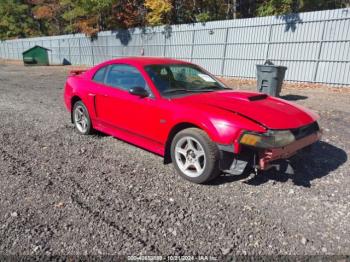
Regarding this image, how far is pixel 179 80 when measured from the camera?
171 inches

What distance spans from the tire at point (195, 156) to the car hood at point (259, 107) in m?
0.41

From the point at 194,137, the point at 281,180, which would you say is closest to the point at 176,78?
the point at 194,137

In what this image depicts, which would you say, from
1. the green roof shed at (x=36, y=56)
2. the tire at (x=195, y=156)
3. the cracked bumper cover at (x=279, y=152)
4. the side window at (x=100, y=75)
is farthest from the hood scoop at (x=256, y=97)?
the green roof shed at (x=36, y=56)

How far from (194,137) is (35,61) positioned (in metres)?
29.2

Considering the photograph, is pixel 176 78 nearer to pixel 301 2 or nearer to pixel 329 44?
pixel 329 44

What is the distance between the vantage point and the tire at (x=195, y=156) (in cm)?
335

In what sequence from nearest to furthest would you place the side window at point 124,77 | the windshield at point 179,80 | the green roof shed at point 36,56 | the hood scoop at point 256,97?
1. the hood scoop at point 256,97
2. the windshield at point 179,80
3. the side window at point 124,77
4. the green roof shed at point 36,56

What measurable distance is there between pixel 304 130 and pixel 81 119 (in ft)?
13.1

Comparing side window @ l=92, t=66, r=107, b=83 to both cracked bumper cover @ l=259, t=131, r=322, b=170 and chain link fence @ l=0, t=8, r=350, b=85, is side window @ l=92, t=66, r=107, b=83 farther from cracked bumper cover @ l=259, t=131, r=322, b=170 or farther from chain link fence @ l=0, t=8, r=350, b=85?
chain link fence @ l=0, t=8, r=350, b=85

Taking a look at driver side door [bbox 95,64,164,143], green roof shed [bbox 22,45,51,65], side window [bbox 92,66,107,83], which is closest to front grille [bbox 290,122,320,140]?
driver side door [bbox 95,64,164,143]

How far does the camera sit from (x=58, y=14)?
38.8 m

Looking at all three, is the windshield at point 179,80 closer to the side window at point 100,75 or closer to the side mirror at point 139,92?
the side mirror at point 139,92

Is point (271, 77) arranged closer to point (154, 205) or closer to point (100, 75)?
point (100, 75)

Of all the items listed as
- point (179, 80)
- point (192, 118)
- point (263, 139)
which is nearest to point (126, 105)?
point (179, 80)
